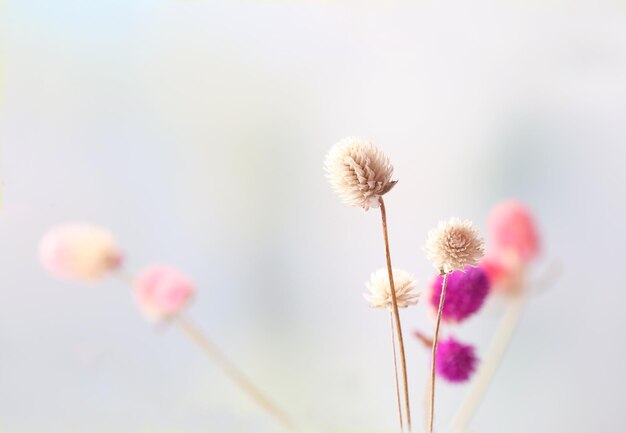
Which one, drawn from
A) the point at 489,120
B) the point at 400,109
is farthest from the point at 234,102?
the point at 489,120

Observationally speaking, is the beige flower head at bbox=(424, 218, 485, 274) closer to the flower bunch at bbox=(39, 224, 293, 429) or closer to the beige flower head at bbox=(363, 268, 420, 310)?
the beige flower head at bbox=(363, 268, 420, 310)

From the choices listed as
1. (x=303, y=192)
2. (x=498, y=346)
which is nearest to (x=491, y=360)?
(x=498, y=346)

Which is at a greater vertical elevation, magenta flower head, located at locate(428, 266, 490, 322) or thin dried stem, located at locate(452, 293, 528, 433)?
thin dried stem, located at locate(452, 293, 528, 433)

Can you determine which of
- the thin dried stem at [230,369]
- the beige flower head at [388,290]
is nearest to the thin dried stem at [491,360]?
the thin dried stem at [230,369]

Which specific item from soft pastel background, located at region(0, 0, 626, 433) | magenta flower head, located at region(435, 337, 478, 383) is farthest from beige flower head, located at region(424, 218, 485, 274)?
soft pastel background, located at region(0, 0, 626, 433)

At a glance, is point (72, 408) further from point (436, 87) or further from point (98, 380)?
point (436, 87)
